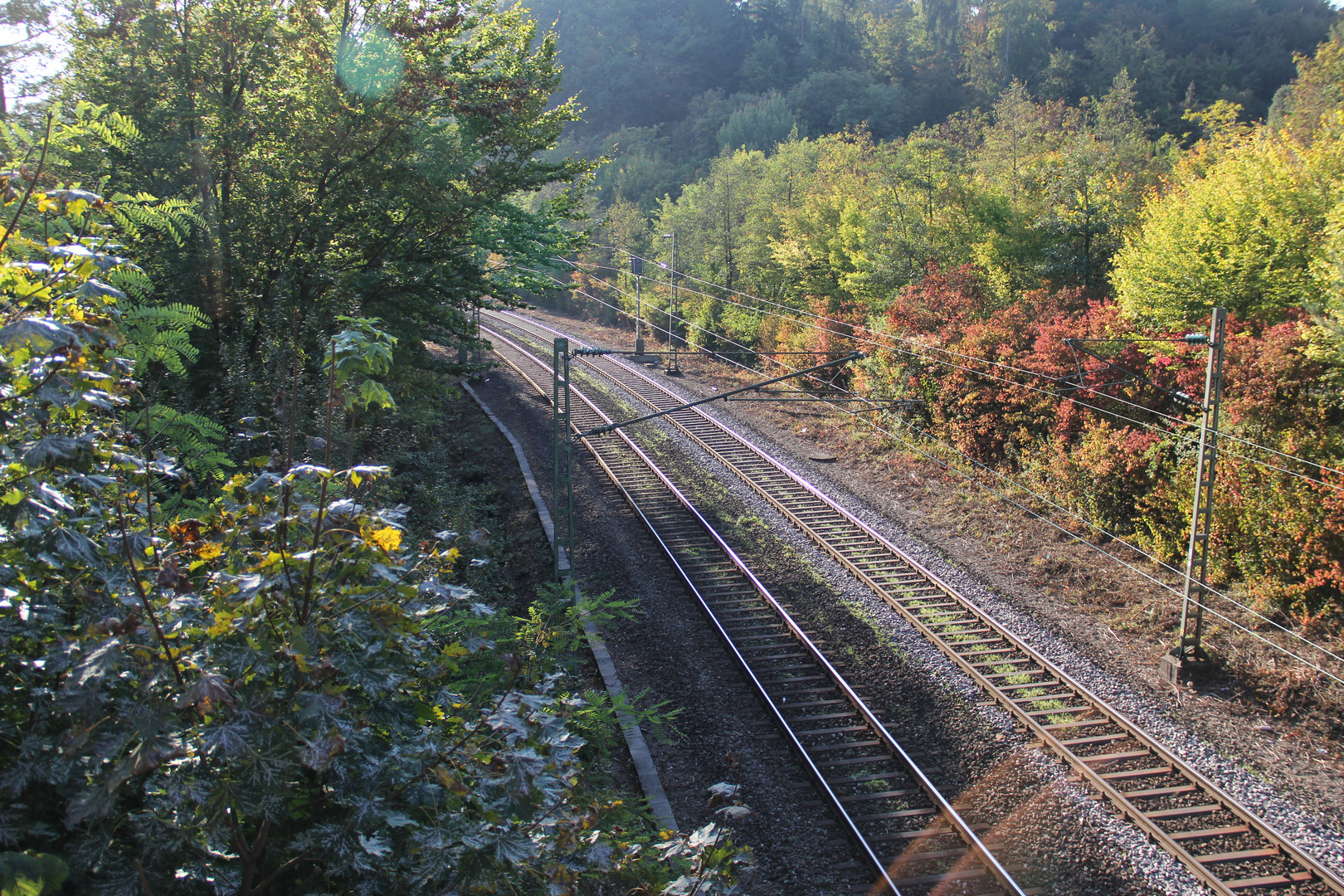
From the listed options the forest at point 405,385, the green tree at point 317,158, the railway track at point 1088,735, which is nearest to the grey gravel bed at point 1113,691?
the railway track at point 1088,735

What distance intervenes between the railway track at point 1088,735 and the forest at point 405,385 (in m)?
4.31

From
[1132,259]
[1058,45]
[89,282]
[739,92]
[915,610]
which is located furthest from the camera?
[739,92]

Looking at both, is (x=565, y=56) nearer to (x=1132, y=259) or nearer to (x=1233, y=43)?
(x=1233, y=43)

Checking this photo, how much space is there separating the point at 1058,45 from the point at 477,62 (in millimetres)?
73753

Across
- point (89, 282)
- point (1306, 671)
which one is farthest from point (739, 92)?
point (89, 282)

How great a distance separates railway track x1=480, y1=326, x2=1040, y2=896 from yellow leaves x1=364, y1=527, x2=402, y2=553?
26.6ft

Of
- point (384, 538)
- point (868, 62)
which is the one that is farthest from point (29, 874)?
point (868, 62)

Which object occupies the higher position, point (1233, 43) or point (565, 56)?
point (565, 56)

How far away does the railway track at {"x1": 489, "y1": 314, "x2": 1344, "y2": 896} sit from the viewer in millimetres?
8781

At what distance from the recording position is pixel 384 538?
2676 millimetres

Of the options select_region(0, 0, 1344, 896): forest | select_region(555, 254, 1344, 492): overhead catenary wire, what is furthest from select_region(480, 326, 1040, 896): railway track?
select_region(555, 254, 1344, 492): overhead catenary wire

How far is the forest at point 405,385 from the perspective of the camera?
2.36m

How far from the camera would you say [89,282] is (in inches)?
93.5

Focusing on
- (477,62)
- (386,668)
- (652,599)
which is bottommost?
(652,599)
